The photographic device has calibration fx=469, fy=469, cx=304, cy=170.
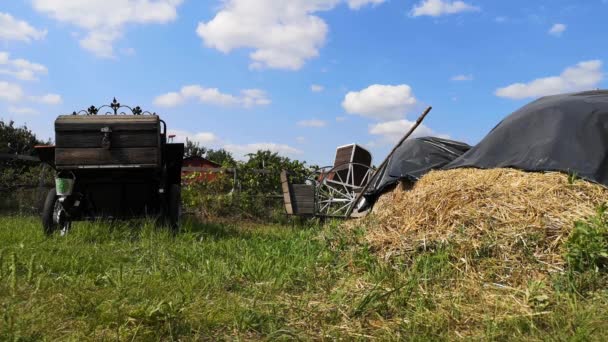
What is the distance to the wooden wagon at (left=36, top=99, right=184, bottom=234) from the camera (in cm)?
543

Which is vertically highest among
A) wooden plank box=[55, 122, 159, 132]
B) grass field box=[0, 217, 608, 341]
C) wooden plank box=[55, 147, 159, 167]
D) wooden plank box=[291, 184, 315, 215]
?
wooden plank box=[55, 122, 159, 132]

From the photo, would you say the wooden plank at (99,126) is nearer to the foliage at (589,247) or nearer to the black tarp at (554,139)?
the black tarp at (554,139)

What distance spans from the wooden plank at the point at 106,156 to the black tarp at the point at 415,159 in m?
3.28

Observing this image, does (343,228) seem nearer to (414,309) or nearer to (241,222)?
(414,309)

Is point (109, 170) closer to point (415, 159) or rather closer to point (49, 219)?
point (49, 219)

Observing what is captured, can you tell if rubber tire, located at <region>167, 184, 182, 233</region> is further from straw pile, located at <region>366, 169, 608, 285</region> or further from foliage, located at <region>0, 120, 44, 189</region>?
foliage, located at <region>0, 120, 44, 189</region>

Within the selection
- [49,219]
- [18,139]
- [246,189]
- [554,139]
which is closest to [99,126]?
[49,219]

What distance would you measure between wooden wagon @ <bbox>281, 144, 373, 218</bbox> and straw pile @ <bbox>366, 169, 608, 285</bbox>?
14.2 feet

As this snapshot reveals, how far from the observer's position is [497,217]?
390cm

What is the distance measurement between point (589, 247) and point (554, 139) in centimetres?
191

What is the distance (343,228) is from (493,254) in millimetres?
1883

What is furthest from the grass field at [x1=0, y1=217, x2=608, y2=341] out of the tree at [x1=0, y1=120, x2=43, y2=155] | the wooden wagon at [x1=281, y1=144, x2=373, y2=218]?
the tree at [x1=0, y1=120, x2=43, y2=155]

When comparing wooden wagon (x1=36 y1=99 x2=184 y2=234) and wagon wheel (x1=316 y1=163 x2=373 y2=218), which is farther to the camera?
wagon wheel (x1=316 y1=163 x2=373 y2=218)

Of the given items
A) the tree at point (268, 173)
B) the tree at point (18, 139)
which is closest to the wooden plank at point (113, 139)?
the tree at point (268, 173)
